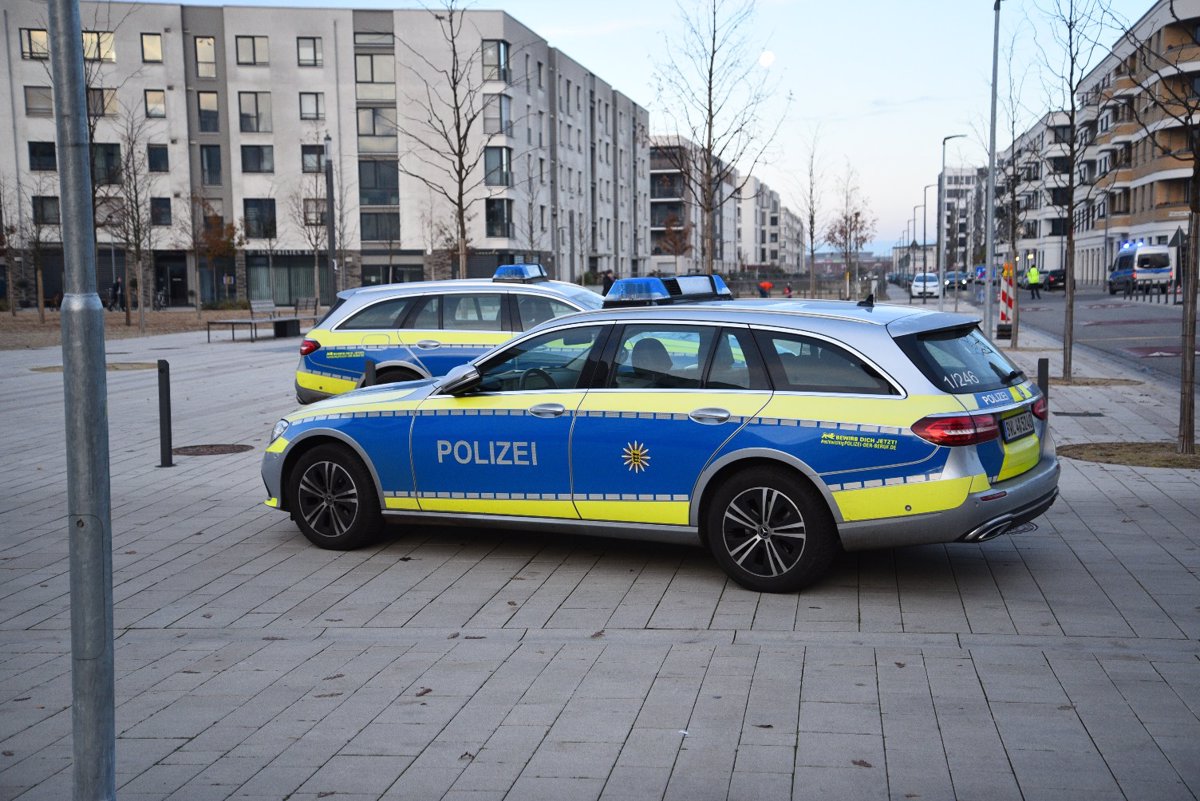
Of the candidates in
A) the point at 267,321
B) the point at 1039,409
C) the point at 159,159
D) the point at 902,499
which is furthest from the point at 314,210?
the point at 902,499

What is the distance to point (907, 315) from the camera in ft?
22.3

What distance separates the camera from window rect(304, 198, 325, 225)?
61406 millimetres

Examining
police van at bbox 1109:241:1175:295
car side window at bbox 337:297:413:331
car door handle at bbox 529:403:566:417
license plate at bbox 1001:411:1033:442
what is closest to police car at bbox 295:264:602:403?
car side window at bbox 337:297:413:331

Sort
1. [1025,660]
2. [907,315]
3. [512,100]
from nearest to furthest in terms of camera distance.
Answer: [1025,660], [907,315], [512,100]

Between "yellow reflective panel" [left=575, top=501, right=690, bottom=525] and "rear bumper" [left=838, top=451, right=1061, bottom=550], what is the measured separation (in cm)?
91

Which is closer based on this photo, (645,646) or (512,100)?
(645,646)

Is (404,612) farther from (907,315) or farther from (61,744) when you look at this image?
(907,315)

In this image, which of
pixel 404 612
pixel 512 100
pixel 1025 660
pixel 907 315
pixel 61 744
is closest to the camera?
pixel 61 744

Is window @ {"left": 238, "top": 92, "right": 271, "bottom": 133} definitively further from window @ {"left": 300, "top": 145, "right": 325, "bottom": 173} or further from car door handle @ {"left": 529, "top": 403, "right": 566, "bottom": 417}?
car door handle @ {"left": 529, "top": 403, "right": 566, "bottom": 417}

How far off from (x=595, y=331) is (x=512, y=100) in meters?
60.6

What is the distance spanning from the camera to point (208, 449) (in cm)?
1241

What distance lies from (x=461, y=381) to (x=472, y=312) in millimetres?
6045

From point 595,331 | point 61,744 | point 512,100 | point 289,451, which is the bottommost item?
point 61,744

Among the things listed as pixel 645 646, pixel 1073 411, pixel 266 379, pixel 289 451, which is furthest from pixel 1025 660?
pixel 266 379
